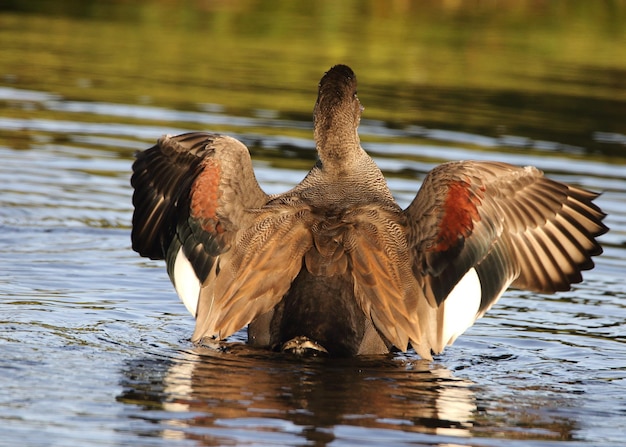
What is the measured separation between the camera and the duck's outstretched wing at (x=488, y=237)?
7531 millimetres

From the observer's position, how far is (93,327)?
26.3ft

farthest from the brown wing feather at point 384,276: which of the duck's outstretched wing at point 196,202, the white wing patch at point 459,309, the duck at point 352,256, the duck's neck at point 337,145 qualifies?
the duck's neck at point 337,145

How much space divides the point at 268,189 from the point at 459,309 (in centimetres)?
507

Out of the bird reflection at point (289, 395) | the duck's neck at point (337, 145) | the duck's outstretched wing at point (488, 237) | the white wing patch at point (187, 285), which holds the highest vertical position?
the duck's neck at point (337, 145)

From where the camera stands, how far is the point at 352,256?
7539 millimetres

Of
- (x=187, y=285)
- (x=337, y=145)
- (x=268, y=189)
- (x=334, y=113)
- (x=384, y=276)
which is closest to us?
(x=384, y=276)

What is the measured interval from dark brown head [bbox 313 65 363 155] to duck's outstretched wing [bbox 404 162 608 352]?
101 centimetres

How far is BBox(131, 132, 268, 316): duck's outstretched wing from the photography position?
25.2 feet

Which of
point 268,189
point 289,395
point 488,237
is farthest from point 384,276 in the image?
point 268,189

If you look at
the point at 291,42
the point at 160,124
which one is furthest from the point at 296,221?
the point at 291,42

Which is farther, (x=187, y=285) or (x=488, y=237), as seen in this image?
(x=187, y=285)

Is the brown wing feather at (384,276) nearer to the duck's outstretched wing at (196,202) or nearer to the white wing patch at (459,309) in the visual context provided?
the white wing patch at (459,309)

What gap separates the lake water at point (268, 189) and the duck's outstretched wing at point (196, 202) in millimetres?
463

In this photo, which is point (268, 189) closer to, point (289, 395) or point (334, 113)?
Answer: point (334, 113)
